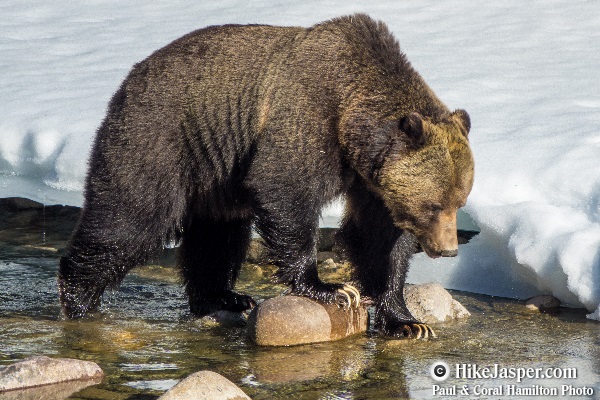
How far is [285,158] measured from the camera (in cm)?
665

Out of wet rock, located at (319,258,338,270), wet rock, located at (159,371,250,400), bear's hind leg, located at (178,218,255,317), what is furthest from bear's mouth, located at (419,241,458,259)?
wet rock, located at (319,258,338,270)

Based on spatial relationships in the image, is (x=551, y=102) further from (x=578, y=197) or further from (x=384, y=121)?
(x=384, y=121)

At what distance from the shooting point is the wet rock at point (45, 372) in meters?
5.39

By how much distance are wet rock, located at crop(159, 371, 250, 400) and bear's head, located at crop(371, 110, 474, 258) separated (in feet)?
6.37

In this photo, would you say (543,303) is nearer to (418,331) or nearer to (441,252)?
(418,331)

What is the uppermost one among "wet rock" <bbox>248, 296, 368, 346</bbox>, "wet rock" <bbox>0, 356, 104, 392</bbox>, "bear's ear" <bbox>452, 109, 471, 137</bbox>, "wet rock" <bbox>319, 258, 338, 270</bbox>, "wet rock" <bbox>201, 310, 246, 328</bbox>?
"bear's ear" <bbox>452, 109, 471, 137</bbox>

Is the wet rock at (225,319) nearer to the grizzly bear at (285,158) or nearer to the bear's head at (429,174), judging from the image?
the grizzly bear at (285,158)

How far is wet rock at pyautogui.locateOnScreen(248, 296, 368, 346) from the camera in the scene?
6.42 meters

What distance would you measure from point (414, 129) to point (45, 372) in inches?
103

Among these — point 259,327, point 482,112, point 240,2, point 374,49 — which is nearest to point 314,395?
point 259,327

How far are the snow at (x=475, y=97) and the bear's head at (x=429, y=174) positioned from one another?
1.15 meters

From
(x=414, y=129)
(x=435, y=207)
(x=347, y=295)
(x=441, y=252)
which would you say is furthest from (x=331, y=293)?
(x=414, y=129)

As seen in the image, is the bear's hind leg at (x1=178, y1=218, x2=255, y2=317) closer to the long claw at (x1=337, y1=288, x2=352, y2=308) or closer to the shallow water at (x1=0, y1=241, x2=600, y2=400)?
the shallow water at (x1=0, y1=241, x2=600, y2=400)

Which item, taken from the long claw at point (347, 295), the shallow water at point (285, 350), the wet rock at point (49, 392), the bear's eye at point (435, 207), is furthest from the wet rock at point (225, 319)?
the wet rock at point (49, 392)
